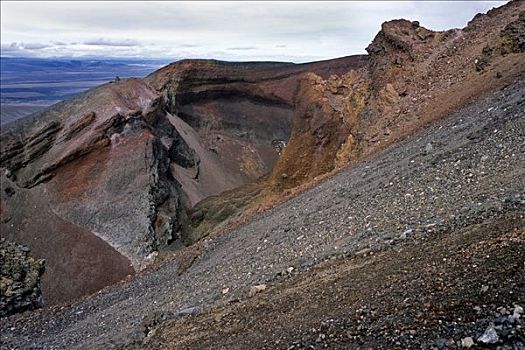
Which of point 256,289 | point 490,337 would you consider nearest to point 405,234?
point 256,289

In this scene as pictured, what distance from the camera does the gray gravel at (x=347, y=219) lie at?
724 cm

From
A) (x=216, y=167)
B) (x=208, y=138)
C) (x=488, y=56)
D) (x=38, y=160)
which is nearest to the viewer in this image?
(x=488, y=56)

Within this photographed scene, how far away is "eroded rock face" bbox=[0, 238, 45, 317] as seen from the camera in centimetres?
1442

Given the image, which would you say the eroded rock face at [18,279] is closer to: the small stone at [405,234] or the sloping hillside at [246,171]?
the sloping hillside at [246,171]

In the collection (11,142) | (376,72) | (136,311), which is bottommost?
(136,311)

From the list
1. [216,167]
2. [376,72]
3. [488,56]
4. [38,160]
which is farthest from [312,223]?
[216,167]

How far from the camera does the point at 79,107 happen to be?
885 inches

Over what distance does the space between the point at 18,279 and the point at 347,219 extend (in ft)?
37.7

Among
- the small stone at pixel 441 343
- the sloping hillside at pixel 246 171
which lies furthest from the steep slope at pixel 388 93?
the small stone at pixel 441 343

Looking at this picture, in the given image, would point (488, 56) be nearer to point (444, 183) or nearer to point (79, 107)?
point (444, 183)

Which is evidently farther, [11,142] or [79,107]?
[79,107]

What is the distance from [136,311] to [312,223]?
381 centimetres

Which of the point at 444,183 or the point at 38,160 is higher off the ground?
the point at 444,183

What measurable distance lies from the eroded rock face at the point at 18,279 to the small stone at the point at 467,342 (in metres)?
13.3
